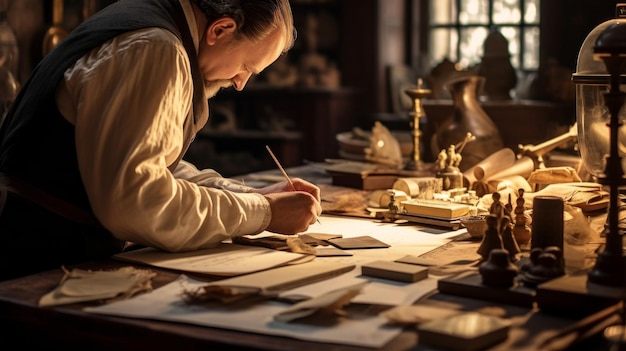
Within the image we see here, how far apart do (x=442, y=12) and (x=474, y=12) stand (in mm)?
371

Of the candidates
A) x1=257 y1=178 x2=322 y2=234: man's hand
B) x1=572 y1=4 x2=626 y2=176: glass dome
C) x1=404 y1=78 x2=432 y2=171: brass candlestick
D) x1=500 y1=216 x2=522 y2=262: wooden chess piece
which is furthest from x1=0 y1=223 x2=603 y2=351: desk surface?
x1=404 y1=78 x2=432 y2=171: brass candlestick

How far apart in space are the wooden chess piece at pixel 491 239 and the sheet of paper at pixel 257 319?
52 cm

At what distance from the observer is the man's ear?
256 centimetres

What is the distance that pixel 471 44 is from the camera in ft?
27.3

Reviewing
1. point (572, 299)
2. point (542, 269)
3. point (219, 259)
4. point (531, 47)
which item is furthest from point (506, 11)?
point (572, 299)

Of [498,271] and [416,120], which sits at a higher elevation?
[416,120]

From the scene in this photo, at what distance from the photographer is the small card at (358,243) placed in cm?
251

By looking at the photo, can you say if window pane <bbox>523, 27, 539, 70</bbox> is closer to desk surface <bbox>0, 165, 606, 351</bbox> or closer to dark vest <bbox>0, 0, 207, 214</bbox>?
dark vest <bbox>0, 0, 207, 214</bbox>

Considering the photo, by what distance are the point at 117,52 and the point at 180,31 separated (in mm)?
290

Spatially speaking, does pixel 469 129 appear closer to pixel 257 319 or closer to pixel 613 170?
pixel 613 170

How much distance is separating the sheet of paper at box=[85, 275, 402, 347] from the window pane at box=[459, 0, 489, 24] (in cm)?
670

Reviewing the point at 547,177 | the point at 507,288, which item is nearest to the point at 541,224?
the point at 507,288

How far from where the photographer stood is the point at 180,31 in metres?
2.52

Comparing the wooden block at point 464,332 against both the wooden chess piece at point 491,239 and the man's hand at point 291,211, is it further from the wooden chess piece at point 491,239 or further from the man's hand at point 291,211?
the man's hand at point 291,211
